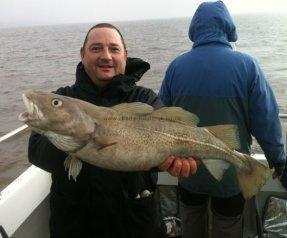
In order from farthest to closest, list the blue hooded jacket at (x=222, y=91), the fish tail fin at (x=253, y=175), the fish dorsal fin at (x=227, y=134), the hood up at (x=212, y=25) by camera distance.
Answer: the hood up at (x=212, y=25)
the blue hooded jacket at (x=222, y=91)
the fish tail fin at (x=253, y=175)
the fish dorsal fin at (x=227, y=134)

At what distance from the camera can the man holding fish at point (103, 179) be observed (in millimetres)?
2857

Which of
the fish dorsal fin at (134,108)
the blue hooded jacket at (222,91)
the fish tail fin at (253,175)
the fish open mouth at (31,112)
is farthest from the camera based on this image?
the blue hooded jacket at (222,91)

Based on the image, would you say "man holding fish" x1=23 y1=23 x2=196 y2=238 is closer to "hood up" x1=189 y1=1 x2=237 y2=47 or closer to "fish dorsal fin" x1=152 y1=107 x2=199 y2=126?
"fish dorsal fin" x1=152 y1=107 x2=199 y2=126

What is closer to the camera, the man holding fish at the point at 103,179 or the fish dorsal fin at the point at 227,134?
the man holding fish at the point at 103,179

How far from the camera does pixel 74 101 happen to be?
255 centimetres

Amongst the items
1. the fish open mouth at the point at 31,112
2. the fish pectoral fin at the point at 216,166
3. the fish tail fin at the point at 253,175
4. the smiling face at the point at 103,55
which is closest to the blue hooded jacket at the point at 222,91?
the fish tail fin at the point at 253,175

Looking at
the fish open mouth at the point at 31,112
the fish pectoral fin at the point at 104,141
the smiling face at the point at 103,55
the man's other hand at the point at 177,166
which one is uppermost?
the smiling face at the point at 103,55

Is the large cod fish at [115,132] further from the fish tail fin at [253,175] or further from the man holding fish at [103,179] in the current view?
the fish tail fin at [253,175]

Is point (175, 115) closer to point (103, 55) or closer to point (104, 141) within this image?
point (104, 141)

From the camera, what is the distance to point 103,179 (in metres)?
2.86

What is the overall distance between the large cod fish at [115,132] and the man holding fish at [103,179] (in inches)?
6.2

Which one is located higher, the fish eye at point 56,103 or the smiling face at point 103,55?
the smiling face at point 103,55

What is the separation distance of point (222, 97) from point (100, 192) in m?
1.44

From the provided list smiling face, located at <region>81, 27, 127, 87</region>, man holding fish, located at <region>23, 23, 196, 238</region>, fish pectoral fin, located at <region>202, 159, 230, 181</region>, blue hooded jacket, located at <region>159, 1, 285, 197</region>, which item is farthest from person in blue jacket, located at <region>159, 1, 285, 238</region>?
smiling face, located at <region>81, 27, 127, 87</region>
